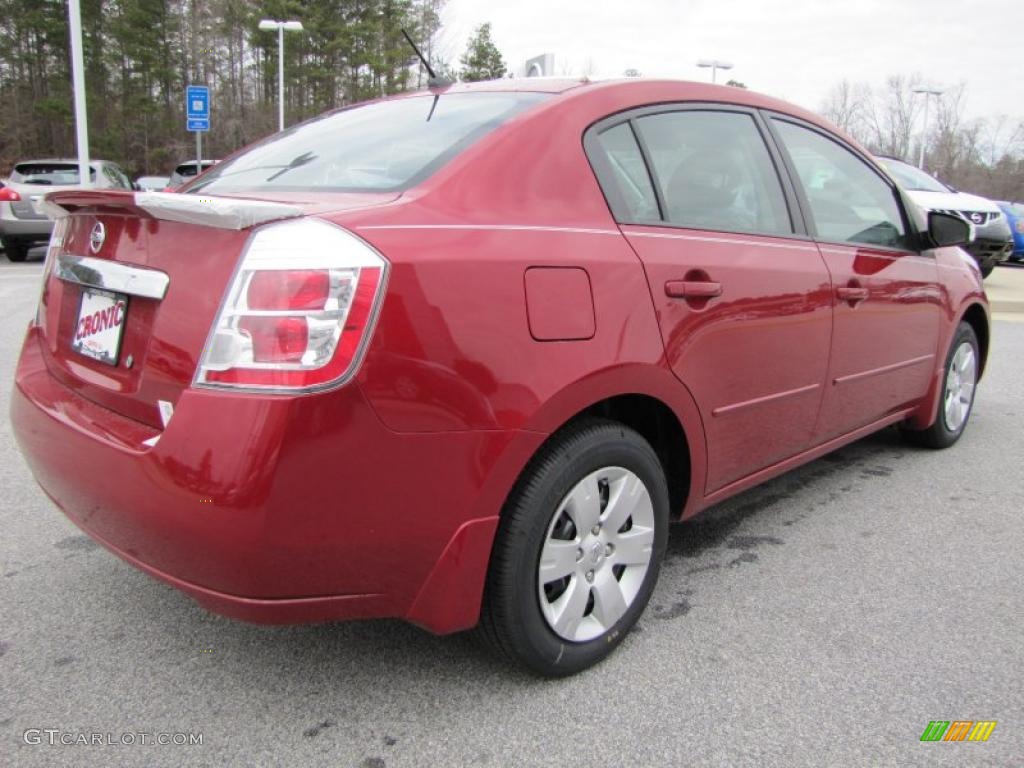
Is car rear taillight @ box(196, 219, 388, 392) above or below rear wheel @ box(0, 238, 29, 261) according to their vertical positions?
above

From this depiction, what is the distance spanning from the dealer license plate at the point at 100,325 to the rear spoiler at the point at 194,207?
0.23 meters

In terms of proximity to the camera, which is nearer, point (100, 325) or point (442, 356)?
point (442, 356)

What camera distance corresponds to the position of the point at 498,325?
5.96ft

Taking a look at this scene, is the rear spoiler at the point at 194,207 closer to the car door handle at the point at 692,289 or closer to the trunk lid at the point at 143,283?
the trunk lid at the point at 143,283

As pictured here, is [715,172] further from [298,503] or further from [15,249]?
[15,249]

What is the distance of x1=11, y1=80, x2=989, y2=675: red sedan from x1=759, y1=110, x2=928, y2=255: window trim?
0.23 ft

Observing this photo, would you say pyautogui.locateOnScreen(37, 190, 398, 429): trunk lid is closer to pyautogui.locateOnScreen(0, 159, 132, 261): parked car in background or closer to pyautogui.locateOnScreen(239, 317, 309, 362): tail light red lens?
pyautogui.locateOnScreen(239, 317, 309, 362): tail light red lens

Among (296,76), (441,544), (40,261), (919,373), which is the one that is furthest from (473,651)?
(296,76)

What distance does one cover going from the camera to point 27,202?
512 inches

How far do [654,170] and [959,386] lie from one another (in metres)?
2.79

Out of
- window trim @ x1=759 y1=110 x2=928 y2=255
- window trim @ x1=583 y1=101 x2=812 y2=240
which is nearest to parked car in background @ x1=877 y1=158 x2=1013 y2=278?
window trim @ x1=759 y1=110 x2=928 y2=255

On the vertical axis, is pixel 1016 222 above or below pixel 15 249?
above

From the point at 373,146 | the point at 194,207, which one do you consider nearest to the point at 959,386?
the point at 373,146

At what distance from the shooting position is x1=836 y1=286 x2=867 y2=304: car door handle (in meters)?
3.02
